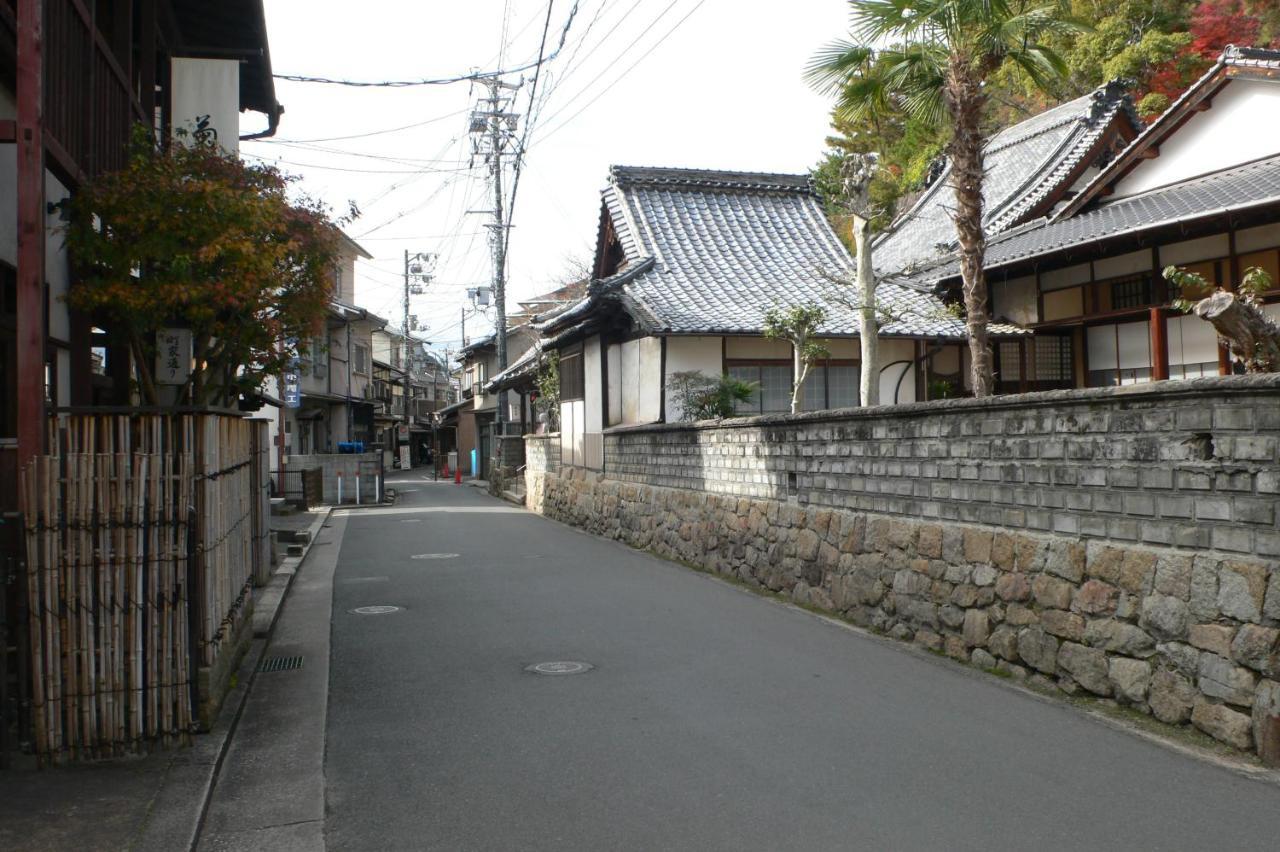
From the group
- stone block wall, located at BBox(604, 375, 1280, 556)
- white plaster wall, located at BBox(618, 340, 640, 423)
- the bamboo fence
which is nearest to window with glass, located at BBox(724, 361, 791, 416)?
white plaster wall, located at BBox(618, 340, 640, 423)

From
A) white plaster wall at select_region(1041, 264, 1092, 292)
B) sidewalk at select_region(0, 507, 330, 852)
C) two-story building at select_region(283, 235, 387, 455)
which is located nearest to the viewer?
sidewalk at select_region(0, 507, 330, 852)

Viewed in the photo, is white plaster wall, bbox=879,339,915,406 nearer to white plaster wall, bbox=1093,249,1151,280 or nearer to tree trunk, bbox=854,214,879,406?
white plaster wall, bbox=1093,249,1151,280

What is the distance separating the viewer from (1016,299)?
64.1 ft

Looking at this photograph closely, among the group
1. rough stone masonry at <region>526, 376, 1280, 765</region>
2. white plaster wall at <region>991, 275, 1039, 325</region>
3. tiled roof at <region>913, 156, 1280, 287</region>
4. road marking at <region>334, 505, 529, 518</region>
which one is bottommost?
road marking at <region>334, 505, 529, 518</region>

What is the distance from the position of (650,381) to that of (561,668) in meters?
12.1

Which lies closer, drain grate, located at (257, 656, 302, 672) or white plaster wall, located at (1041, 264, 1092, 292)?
drain grate, located at (257, 656, 302, 672)

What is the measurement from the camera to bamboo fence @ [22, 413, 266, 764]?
A: 535 centimetres

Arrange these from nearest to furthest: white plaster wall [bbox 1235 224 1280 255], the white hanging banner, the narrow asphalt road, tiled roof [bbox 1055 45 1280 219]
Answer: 1. the narrow asphalt road
2. the white hanging banner
3. white plaster wall [bbox 1235 224 1280 255]
4. tiled roof [bbox 1055 45 1280 219]

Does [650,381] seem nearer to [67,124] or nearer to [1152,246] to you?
[1152,246]

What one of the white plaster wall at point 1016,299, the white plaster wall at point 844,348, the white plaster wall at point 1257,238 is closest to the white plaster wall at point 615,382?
the white plaster wall at point 844,348

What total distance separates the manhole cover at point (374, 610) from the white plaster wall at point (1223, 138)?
14952 millimetres

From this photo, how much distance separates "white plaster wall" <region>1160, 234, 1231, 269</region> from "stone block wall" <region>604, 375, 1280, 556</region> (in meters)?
8.14

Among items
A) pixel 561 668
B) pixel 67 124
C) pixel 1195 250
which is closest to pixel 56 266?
pixel 67 124

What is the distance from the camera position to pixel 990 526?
8.13 meters
